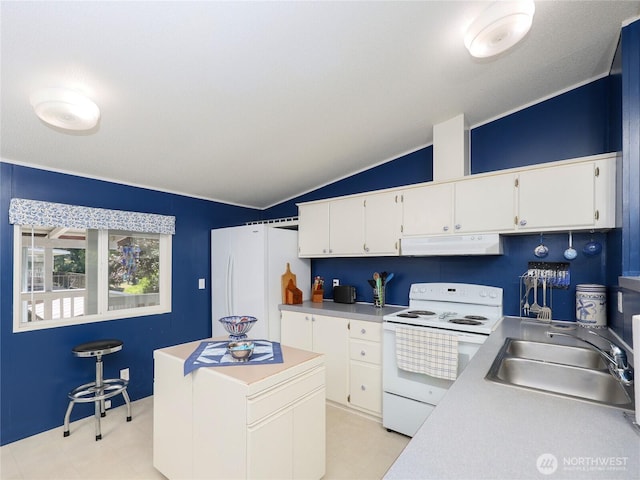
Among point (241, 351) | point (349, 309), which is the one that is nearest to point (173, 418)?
point (241, 351)

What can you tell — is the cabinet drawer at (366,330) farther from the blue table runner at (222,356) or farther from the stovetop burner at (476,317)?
the blue table runner at (222,356)

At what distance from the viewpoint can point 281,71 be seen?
5.98ft

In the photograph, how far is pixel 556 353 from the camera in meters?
1.73

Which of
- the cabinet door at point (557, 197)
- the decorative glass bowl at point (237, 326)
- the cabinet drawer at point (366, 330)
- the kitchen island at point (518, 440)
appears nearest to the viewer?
the kitchen island at point (518, 440)

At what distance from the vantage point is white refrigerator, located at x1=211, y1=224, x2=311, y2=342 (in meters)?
3.32

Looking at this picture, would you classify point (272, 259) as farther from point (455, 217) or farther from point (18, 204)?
point (18, 204)

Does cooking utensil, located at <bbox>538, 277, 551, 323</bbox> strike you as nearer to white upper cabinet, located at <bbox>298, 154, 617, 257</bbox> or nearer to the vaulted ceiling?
white upper cabinet, located at <bbox>298, 154, 617, 257</bbox>

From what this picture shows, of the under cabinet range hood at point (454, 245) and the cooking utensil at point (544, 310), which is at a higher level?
the under cabinet range hood at point (454, 245)

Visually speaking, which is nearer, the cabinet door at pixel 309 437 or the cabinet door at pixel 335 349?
the cabinet door at pixel 309 437

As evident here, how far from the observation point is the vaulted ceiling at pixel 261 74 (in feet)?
4.75

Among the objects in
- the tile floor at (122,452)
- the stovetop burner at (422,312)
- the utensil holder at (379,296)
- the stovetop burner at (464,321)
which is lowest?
the tile floor at (122,452)

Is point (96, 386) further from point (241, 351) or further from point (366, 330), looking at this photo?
point (366, 330)

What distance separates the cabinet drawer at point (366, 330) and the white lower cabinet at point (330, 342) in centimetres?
7

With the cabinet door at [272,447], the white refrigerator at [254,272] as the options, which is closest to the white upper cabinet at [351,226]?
the white refrigerator at [254,272]
